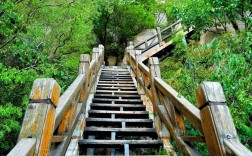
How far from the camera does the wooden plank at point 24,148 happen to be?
4.07 feet

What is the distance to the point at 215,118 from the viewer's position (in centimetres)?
157

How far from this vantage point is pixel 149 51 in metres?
12.1

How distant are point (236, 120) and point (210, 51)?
1.49m

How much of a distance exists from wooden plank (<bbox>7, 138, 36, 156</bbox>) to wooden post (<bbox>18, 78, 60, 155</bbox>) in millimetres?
57

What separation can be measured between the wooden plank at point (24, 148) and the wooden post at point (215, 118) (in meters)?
1.26

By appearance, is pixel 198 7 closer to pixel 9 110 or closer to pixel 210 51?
pixel 210 51

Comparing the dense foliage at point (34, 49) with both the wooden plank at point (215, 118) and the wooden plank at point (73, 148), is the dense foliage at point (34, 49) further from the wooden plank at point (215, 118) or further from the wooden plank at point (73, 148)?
the wooden plank at point (215, 118)

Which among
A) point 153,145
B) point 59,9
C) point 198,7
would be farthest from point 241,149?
point 59,9

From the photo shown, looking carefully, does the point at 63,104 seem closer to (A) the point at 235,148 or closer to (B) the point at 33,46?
(A) the point at 235,148

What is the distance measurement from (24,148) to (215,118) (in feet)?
4.26

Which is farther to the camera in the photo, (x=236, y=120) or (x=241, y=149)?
(x=236, y=120)

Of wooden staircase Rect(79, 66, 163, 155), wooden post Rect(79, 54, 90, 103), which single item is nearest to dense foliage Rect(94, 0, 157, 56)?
wooden staircase Rect(79, 66, 163, 155)

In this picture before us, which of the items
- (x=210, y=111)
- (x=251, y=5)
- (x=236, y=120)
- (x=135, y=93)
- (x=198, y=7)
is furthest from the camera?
(x=135, y=93)

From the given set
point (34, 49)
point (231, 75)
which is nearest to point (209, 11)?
point (231, 75)
